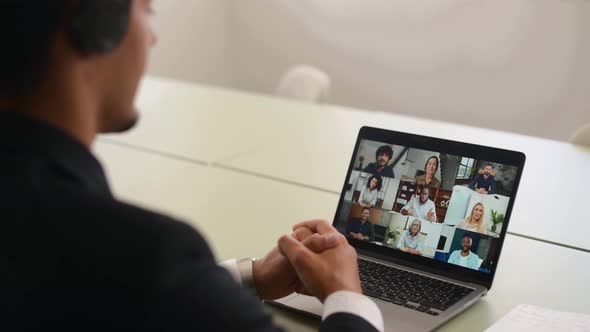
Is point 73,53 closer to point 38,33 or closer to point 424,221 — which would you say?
point 38,33

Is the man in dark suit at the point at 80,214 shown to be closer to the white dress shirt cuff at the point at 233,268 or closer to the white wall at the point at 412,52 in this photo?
the white dress shirt cuff at the point at 233,268

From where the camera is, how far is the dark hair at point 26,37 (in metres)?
0.70

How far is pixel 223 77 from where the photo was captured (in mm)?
Answer: 5672

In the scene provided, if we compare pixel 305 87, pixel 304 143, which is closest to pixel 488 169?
pixel 304 143

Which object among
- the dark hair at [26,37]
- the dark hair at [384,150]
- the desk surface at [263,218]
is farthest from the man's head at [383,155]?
the dark hair at [26,37]

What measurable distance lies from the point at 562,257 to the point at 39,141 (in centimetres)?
115

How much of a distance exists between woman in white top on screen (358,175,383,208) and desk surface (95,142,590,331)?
0.80 ft

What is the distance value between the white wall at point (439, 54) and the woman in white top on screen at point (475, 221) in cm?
327

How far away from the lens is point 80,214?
27.5 inches

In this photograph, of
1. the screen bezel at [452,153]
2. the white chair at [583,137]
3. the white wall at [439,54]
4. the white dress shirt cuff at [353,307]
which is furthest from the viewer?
the white wall at [439,54]

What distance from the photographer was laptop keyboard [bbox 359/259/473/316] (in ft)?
4.12

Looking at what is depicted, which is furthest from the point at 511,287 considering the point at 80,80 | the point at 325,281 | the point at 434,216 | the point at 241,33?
the point at 241,33

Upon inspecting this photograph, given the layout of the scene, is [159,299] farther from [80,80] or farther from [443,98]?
[443,98]

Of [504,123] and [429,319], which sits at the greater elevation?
[504,123]
